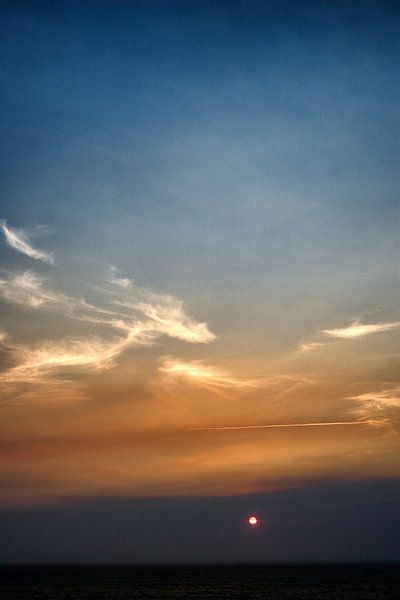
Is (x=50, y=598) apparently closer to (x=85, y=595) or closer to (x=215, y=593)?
(x=85, y=595)

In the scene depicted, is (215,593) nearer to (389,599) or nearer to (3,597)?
(389,599)

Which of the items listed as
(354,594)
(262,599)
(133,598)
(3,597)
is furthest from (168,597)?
(354,594)

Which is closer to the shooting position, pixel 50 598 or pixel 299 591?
pixel 50 598

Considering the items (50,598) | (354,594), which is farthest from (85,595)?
(354,594)

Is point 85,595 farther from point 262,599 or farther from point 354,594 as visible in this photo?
point 354,594

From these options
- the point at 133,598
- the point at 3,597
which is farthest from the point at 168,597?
the point at 3,597

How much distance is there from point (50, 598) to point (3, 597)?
23.2 ft

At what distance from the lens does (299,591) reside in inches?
3511

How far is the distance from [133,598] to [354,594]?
3466 cm

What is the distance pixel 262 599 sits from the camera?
7344cm

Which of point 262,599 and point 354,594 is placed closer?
point 262,599

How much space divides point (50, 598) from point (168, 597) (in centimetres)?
1686

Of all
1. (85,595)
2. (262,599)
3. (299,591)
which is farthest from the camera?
(299,591)

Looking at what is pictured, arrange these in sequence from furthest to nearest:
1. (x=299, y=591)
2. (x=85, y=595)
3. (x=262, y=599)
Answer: (x=299, y=591) < (x=85, y=595) < (x=262, y=599)
